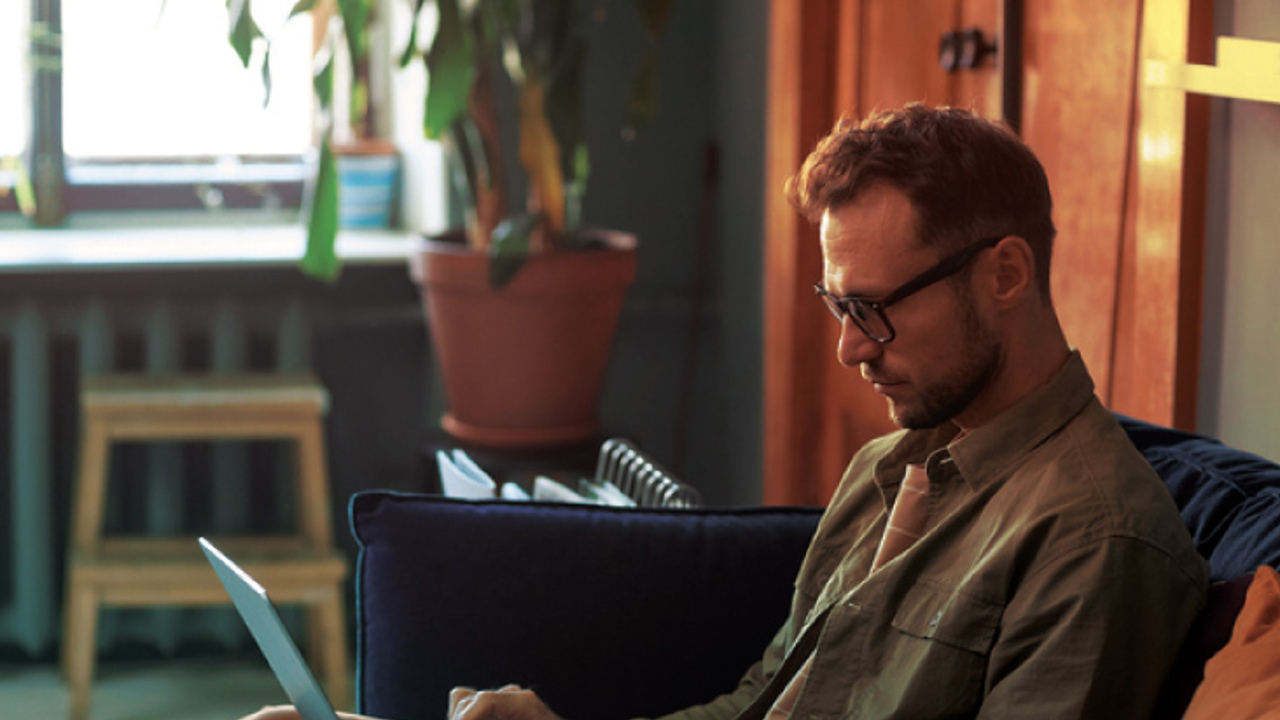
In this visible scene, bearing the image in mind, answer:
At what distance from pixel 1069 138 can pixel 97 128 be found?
2.39 metres

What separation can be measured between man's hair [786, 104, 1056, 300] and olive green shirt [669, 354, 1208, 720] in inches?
5.0

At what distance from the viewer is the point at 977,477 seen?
1.28 m

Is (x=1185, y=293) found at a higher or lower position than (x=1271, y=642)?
higher

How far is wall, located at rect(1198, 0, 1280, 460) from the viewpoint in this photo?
1.61m

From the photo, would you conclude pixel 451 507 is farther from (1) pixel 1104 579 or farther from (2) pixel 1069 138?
(2) pixel 1069 138

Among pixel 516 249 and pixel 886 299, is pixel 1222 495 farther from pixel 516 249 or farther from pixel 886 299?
pixel 516 249

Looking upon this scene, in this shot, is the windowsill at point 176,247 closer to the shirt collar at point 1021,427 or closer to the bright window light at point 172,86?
the bright window light at point 172,86

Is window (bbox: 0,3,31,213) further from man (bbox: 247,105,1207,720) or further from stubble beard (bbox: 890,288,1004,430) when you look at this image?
stubble beard (bbox: 890,288,1004,430)

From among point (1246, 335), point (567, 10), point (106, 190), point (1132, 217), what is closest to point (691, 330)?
point (567, 10)

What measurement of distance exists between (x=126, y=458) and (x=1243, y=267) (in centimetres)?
241

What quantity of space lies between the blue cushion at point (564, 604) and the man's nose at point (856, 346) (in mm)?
434

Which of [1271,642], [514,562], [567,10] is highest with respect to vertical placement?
[567,10]

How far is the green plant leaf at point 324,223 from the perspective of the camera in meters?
2.90

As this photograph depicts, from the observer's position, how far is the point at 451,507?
1724 mm
